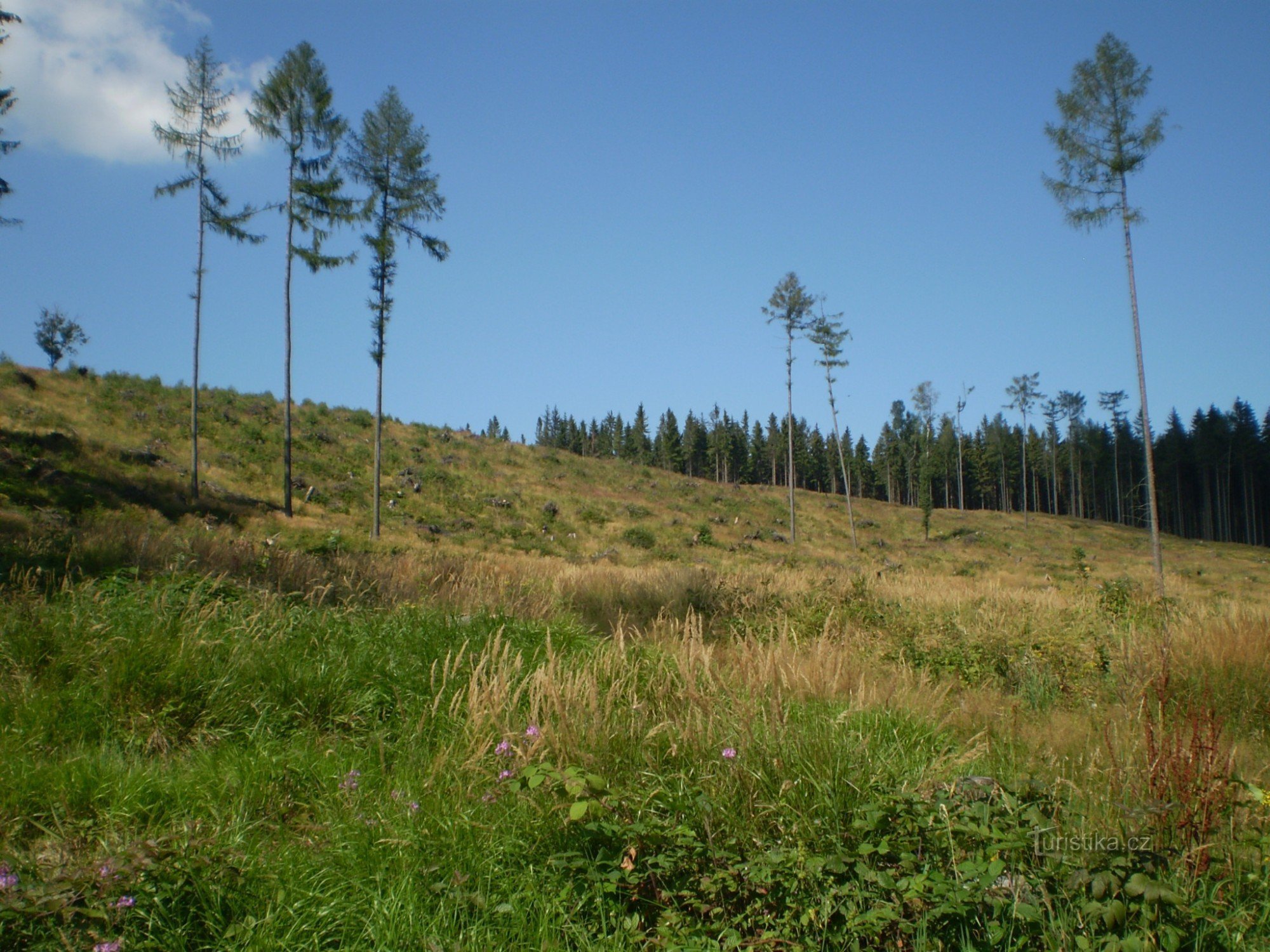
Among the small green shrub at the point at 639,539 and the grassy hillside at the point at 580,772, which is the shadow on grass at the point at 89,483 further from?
the small green shrub at the point at 639,539

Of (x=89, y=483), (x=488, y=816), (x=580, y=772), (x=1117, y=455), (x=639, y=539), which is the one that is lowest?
(x=488, y=816)

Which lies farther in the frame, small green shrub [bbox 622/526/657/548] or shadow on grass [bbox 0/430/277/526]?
small green shrub [bbox 622/526/657/548]

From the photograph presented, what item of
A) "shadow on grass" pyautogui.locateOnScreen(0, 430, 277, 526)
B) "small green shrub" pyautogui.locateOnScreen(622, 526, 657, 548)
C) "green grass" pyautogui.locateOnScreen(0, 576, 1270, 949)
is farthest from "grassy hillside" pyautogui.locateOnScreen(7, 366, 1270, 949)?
"small green shrub" pyautogui.locateOnScreen(622, 526, 657, 548)

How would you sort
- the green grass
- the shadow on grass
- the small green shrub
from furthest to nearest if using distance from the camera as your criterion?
1. the small green shrub
2. the shadow on grass
3. the green grass

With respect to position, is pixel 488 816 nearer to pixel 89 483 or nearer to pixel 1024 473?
pixel 89 483

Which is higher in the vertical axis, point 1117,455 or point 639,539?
point 1117,455

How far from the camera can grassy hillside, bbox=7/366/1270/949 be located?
86.8 inches

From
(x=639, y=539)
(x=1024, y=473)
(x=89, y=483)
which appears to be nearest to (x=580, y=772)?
(x=89, y=483)

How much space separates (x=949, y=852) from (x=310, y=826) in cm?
245

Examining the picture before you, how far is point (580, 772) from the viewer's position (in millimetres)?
2994

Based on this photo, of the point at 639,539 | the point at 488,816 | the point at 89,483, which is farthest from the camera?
the point at 639,539

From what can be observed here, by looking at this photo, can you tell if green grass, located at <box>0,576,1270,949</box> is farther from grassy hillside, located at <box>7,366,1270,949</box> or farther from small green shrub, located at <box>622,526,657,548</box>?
small green shrub, located at <box>622,526,657,548</box>

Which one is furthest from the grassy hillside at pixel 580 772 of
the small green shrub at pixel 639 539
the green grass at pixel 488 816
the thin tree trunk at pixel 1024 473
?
the thin tree trunk at pixel 1024 473

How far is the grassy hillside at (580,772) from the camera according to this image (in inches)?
86.8
